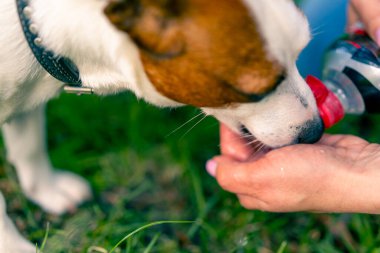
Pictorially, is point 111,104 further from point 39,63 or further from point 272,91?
point 272,91

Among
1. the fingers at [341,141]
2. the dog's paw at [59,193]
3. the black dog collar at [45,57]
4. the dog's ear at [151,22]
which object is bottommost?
the dog's paw at [59,193]

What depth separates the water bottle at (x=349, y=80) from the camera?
1980 millimetres

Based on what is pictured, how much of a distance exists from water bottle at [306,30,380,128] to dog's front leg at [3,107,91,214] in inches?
41.1

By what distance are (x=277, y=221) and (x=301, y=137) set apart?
612 millimetres

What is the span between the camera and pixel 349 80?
2.08 m

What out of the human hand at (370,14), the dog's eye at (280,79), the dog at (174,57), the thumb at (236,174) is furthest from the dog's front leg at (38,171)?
the human hand at (370,14)

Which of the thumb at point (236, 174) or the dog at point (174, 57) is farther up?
the dog at point (174, 57)

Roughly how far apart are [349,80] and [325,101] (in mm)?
173

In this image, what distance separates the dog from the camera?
1463 millimetres

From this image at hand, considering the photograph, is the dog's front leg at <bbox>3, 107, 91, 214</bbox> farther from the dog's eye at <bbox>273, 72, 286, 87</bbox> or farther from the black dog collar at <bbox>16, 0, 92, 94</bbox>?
the dog's eye at <bbox>273, 72, 286, 87</bbox>

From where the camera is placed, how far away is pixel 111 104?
2861mm

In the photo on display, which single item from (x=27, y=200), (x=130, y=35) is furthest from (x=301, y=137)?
(x=27, y=200)

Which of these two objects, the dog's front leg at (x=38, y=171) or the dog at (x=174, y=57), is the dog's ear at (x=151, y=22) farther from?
the dog's front leg at (x=38, y=171)

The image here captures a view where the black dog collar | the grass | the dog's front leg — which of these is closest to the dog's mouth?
the grass
